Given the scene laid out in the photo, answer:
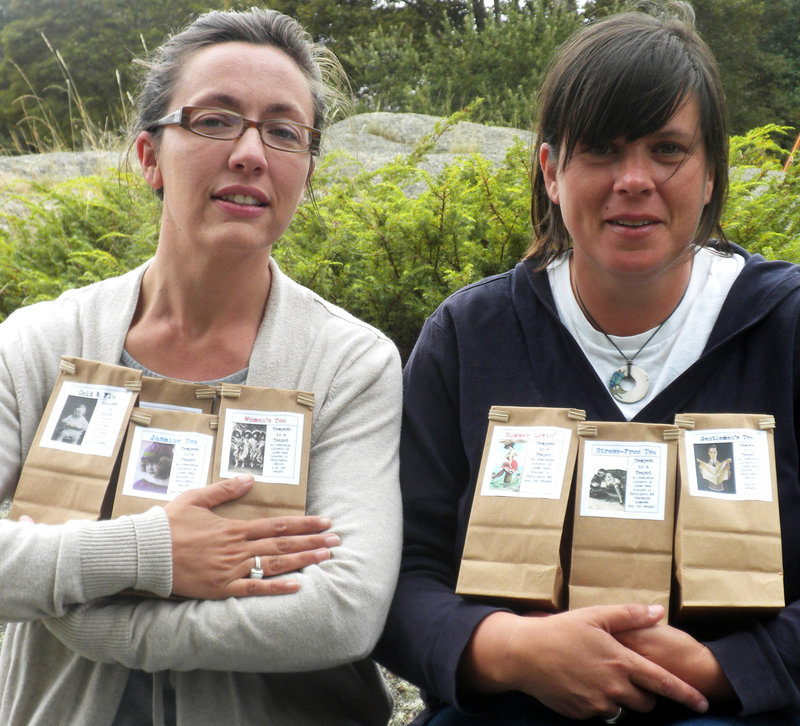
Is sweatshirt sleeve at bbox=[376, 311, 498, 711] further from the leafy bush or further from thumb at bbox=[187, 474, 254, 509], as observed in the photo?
the leafy bush

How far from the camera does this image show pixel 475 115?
12.3m

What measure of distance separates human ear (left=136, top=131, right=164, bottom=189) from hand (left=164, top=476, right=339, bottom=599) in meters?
0.83

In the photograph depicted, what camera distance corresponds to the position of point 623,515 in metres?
1.81

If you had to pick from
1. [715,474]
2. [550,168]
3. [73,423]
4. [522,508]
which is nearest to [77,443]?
[73,423]

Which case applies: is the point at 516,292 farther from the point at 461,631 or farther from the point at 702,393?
the point at 461,631

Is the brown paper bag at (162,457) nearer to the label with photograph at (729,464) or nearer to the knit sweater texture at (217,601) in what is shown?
the knit sweater texture at (217,601)

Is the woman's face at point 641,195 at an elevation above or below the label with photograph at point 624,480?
above

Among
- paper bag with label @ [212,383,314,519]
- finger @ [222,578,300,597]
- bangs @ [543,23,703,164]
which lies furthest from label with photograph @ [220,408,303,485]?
bangs @ [543,23,703,164]

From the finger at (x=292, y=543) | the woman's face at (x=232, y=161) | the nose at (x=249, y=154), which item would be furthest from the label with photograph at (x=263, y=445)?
the nose at (x=249, y=154)

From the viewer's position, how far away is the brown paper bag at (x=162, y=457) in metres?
1.87

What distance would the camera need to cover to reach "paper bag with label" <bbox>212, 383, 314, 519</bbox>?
1.88m

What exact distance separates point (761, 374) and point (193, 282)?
4.37 feet

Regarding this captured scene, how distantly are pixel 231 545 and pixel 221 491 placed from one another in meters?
0.12

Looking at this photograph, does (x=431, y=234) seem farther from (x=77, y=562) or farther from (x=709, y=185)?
(x=77, y=562)
